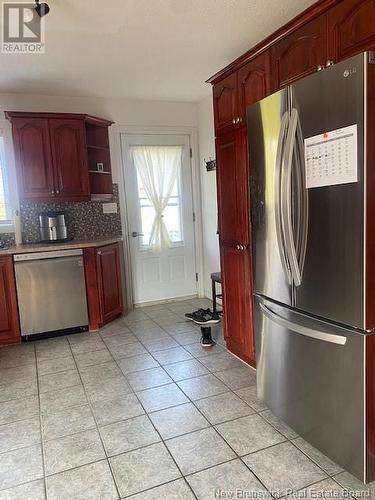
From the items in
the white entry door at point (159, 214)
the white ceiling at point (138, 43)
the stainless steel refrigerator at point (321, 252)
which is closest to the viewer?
the stainless steel refrigerator at point (321, 252)

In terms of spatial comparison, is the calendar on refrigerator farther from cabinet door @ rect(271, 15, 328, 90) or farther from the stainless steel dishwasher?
the stainless steel dishwasher

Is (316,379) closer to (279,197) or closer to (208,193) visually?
(279,197)

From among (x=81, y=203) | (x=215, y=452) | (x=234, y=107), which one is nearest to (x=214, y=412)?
(x=215, y=452)

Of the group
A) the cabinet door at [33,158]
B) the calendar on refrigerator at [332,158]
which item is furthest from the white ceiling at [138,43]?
the calendar on refrigerator at [332,158]

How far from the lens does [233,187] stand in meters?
2.81

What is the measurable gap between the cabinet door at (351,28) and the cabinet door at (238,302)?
135 centimetres

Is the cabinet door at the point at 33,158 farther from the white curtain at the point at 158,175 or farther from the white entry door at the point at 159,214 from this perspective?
the white curtain at the point at 158,175

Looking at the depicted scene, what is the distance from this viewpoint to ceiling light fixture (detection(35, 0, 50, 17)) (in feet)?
6.72

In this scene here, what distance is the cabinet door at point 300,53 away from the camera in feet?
6.50

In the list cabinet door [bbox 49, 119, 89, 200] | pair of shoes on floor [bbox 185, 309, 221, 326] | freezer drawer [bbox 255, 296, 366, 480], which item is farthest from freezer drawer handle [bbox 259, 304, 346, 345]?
cabinet door [bbox 49, 119, 89, 200]

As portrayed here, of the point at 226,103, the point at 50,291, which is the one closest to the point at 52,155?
the point at 50,291

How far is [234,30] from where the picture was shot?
2.54 m

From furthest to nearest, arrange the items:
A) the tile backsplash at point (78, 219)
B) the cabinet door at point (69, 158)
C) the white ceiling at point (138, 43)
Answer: the tile backsplash at point (78, 219) → the cabinet door at point (69, 158) → the white ceiling at point (138, 43)

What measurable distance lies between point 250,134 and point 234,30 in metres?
0.87
